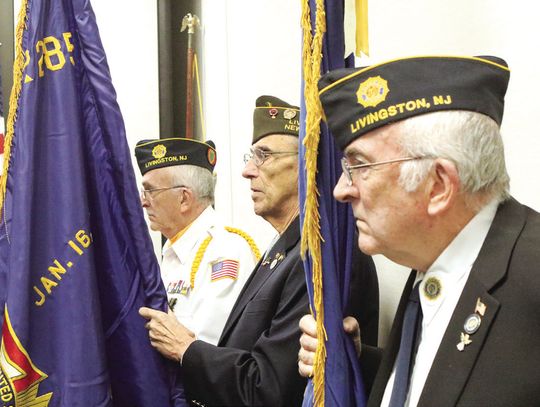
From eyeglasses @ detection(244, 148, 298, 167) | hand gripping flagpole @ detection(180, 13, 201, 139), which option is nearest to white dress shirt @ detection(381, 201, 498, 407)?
eyeglasses @ detection(244, 148, 298, 167)

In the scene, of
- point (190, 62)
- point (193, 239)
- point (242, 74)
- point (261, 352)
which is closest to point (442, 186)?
point (261, 352)

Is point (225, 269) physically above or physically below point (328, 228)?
below

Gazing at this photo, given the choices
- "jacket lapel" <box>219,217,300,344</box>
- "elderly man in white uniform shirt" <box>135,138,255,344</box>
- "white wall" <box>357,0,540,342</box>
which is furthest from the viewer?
"elderly man in white uniform shirt" <box>135,138,255,344</box>

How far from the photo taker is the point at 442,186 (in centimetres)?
104

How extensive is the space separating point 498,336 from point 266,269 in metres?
0.95

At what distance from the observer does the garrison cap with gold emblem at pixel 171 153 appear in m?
2.65

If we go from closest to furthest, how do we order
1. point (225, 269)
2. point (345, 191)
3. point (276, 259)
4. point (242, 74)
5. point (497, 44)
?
point (345, 191), point (497, 44), point (276, 259), point (225, 269), point (242, 74)

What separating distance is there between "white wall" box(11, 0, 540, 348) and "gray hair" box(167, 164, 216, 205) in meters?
0.32

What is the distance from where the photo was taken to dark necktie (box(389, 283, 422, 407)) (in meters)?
1.06

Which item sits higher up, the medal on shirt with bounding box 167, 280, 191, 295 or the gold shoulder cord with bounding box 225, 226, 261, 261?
the gold shoulder cord with bounding box 225, 226, 261, 261

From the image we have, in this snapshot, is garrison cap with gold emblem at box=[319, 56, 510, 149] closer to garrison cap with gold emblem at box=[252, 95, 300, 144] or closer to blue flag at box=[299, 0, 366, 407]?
blue flag at box=[299, 0, 366, 407]

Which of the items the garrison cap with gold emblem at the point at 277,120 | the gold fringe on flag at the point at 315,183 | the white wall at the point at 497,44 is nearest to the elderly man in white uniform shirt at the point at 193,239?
the garrison cap with gold emblem at the point at 277,120

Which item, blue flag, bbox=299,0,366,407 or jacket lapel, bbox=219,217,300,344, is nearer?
blue flag, bbox=299,0,366,407

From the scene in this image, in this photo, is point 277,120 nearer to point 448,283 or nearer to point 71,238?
point 71,238
